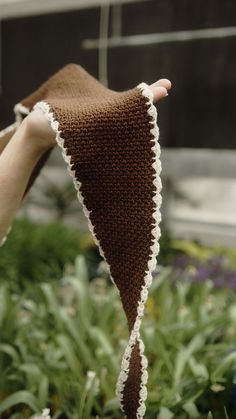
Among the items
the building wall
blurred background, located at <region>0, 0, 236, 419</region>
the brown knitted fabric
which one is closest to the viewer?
the brown knitted fabric

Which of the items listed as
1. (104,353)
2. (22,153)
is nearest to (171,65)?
(104,353)

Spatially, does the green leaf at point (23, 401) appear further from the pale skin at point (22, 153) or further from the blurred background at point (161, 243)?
the pale skin at point (22, 153)

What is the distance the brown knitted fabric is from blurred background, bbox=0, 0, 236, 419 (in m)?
0.39

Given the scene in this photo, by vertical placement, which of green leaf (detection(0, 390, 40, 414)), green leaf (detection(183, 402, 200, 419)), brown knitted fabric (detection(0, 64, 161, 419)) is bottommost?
green leaf (detection(0, 390, 40, 414))

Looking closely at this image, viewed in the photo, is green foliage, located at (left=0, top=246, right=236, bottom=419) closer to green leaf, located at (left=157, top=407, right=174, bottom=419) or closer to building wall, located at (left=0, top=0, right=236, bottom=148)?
green leaf, located at (left=157, top=407, right=174, bottom=419)

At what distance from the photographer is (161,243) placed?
3.14m

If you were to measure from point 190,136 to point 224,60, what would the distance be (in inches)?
17.4

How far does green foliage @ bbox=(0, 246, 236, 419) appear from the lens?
123 cm

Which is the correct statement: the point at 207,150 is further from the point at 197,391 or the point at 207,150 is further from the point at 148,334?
the point at 197,391

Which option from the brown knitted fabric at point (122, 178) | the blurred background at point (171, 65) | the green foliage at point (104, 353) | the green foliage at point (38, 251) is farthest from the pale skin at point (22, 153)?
the blurred background at point (171, 65)

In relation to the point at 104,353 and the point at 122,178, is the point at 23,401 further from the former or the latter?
the point at 122,178

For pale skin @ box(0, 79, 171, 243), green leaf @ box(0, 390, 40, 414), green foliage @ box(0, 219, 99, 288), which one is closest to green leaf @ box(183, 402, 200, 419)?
green leaf @ box(0, 390, 40, 414)

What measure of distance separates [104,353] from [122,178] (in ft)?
2.79

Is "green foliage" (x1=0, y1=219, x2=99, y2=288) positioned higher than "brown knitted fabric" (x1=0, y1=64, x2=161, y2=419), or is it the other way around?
"brown knitted fabric" (x1=0, y1=64, x2=161, y2=419)
